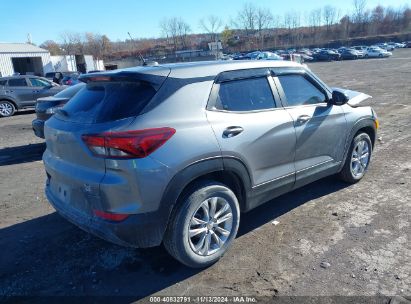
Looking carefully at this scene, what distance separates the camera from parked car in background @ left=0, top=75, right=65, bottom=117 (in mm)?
14445

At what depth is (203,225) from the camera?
3.18 meters

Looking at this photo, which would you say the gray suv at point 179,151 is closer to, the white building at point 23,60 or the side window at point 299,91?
the side window at point 299,91

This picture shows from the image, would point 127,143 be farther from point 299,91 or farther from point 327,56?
point 327,56

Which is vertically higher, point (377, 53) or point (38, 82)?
point (38, 82)

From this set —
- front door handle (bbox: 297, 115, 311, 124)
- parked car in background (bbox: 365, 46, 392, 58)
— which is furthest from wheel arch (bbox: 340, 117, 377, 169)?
parked car in background (bbox: 365, 46, 392, 58)

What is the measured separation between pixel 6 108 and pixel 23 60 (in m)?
35.2

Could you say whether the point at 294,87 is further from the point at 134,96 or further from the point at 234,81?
the point at 134,96

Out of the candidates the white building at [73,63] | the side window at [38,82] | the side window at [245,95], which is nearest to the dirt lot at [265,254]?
the side window at [245,95]

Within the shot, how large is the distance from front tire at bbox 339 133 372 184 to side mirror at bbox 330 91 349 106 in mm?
726

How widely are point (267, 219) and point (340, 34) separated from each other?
131620 millimetres

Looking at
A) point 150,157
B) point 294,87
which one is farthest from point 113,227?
point 294,87

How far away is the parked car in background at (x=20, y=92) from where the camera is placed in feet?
47.4

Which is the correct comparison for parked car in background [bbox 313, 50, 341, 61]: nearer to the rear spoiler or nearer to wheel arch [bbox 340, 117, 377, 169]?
wheel arch [bbox 340, 117, 377, 169]

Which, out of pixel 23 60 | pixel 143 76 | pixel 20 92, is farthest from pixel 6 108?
pixel 23 60
